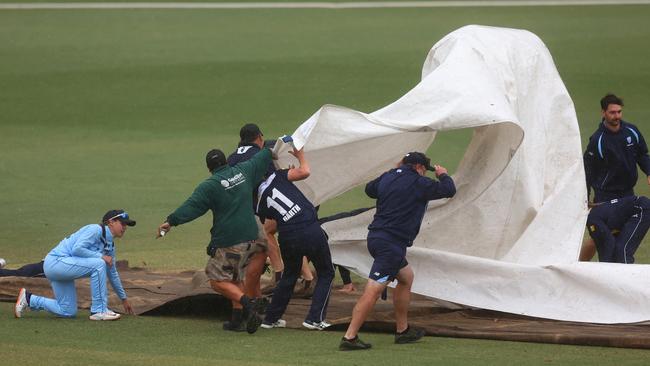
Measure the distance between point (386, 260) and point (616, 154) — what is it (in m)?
3.45

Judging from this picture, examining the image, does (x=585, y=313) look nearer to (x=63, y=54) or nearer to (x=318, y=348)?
(x=318, y=348)

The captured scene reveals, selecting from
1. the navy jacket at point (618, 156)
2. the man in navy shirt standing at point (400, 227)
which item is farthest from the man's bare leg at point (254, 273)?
the navy jacket at point (618, 156)

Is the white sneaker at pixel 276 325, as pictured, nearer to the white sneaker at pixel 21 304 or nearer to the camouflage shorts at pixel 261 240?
the camouflage shorts at pixel 261 240

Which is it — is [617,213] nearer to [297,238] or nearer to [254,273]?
[297,238]

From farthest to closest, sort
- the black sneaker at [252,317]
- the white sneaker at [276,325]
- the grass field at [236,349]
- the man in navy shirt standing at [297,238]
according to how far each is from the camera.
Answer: the white sneaker at [276,325]
the man in navy shirt standing at [297,238]
the black sneaker at [252,317]
the grass field at [236,349]

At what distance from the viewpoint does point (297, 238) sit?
11039 millimetres

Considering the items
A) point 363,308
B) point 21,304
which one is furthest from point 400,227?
point 21,304

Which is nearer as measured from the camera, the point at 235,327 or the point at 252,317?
the point at 252,317

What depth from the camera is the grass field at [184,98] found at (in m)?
11.1

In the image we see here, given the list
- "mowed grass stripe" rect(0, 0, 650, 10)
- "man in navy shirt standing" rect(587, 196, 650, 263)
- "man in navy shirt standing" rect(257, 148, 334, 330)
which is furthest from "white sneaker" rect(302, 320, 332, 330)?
"mowed grass stripe" rect(0, 0, 650, 10)

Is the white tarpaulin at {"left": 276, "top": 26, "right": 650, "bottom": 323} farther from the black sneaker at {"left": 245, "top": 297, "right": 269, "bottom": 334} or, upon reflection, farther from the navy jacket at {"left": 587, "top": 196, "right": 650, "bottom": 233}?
the black sneaker at {"left": 245, "top": 297, "right": 269, "bottom": 334}

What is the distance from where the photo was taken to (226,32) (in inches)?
1348

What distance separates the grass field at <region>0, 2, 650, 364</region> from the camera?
11.1 metres

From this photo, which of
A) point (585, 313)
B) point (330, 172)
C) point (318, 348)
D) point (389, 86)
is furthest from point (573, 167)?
point (389, 86)
